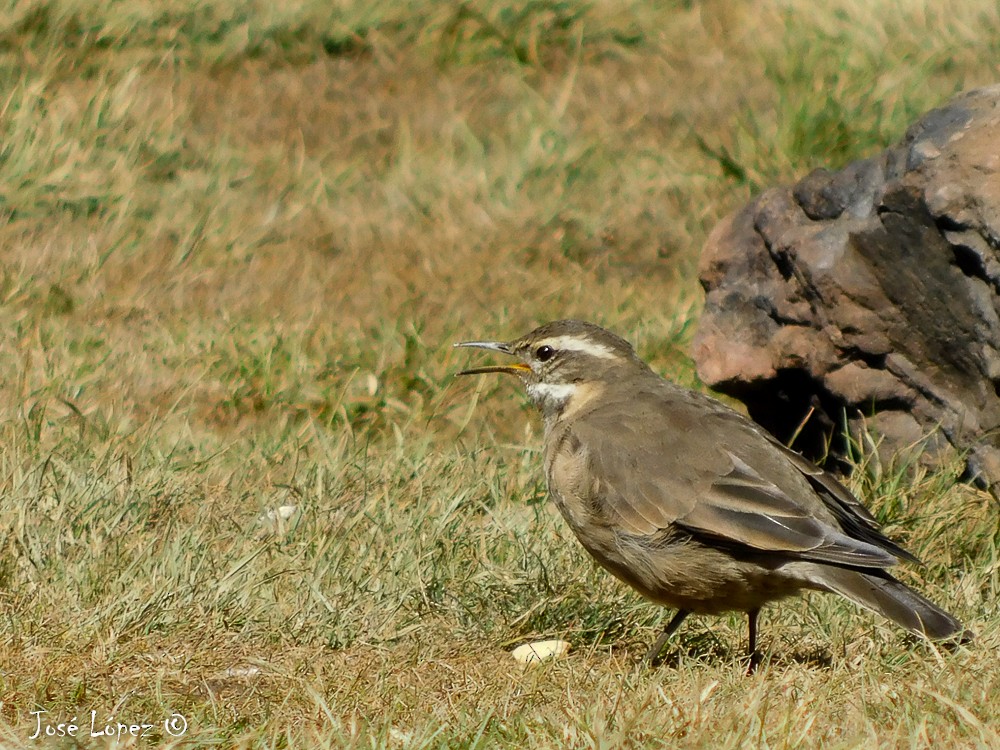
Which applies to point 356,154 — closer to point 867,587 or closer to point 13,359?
point 13,359

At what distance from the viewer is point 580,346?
6.14 m

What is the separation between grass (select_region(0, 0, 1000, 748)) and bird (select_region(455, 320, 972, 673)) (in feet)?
0.80

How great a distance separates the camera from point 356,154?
9.55m

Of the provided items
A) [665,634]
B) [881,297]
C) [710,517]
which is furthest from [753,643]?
[881,297]

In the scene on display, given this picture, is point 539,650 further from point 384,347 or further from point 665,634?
point 384,347

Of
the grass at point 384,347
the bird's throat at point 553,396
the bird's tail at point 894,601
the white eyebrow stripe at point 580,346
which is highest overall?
the white eyebrow stripe at point 580,346

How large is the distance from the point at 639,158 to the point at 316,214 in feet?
6.59

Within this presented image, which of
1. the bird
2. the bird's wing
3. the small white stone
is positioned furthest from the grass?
the bird's wing

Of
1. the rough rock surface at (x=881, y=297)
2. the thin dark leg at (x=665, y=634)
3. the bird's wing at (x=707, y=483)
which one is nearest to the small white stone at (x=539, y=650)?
the thin dark leg at (x=665, y=634)

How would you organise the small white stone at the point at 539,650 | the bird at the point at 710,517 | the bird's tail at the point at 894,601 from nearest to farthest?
the bird's tail at the point at 894,601 < the bird at the point at 710,517 < the small white stone at the point at 539,650

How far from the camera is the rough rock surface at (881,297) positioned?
607 cm

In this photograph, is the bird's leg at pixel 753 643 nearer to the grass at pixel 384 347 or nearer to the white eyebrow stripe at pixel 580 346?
the grass at pixel 384 347

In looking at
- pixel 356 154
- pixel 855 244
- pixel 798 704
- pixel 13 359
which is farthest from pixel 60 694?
pixel 356 154

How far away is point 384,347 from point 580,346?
186cm
